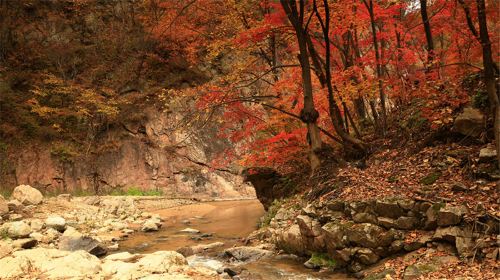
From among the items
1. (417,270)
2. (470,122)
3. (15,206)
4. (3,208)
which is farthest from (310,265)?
(15,206)

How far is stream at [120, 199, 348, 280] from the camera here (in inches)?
265

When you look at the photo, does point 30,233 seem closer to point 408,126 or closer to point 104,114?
point 408,126

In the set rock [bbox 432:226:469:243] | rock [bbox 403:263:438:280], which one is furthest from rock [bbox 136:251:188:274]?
rock [bbox 432:226:469:243]

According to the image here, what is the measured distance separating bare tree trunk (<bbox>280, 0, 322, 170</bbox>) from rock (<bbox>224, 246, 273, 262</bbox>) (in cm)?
250

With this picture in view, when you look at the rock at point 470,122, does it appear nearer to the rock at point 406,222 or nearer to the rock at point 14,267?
the rock at point 406,222

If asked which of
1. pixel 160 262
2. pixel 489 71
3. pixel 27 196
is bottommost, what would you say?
pixel 160 262

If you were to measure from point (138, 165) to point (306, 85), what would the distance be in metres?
16.1

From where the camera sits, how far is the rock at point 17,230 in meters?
9.08

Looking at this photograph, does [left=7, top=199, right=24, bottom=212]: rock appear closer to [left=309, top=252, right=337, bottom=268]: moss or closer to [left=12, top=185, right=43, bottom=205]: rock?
[left=12, top=185, right=43, bottom=205]: rock

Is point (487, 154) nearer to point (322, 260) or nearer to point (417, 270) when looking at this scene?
point (417, 270)

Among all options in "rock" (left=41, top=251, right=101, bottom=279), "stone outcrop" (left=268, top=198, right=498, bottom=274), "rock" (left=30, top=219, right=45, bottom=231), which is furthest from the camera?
"rock" (left=30, top=219, right=45, bottom=231)

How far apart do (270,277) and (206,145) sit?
698 inches

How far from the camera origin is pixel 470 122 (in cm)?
645

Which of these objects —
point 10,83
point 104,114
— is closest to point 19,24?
point 10,83
